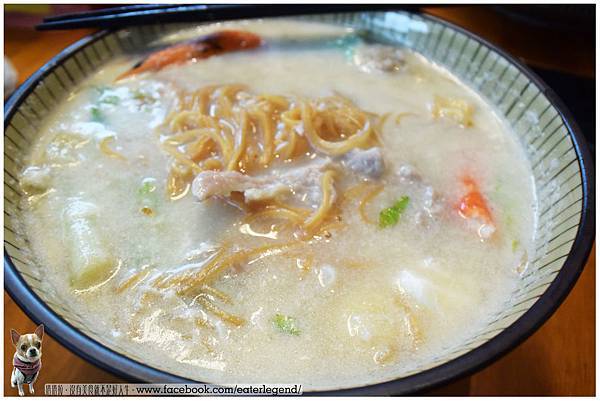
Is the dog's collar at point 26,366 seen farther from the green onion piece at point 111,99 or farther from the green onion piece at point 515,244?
the green onion piece at point 515,244

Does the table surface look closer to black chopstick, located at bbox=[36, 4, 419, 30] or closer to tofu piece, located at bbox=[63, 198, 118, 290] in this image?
tofu piece, located at bbox=[63, 198, 118, 290]

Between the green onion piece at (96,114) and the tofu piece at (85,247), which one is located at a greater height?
the tofu piece at (85,247)

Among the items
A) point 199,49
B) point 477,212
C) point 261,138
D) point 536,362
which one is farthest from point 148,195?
point 536,362

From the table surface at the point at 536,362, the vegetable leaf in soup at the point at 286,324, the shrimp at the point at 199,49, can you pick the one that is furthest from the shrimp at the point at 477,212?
the shrimp at the point at 199,49

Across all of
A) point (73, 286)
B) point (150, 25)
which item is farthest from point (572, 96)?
point (73, 286)

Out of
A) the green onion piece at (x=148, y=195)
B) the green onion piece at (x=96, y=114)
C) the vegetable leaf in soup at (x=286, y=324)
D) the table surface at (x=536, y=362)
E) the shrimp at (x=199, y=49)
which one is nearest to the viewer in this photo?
the vegetable leaf in soup at (x=286, y=324)

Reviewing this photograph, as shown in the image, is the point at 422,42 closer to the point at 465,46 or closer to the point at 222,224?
the point at 465,46
